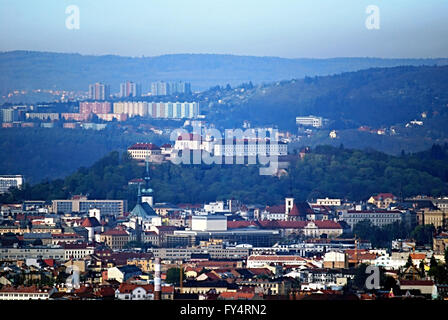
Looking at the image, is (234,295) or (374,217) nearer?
(234,295)

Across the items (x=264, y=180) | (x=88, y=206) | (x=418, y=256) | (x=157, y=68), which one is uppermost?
(x=157, y=68)

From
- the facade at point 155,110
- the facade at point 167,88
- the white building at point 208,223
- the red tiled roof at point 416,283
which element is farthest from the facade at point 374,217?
the facade at point 167,88

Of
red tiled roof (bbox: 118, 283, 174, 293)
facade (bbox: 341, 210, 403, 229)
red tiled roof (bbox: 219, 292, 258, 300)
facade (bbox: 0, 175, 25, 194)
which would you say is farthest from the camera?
facade (bbox: 0, 175, 25, 194)

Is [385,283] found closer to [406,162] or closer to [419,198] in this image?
[419,198]

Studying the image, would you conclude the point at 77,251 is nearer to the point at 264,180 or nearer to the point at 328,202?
the point at 328,202

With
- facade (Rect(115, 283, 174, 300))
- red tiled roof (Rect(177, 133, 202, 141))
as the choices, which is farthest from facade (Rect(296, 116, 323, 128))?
facade (Rect(115, 283, 174, 300))

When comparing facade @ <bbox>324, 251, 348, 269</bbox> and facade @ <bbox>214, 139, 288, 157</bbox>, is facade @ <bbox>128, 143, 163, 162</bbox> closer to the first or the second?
facade @ <bbox>214, 139, 288, 157</bbox>

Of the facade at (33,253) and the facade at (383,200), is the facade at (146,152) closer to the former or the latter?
the facade at (383,200)

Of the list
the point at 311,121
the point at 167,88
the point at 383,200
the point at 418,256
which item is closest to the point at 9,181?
the point at 383,200

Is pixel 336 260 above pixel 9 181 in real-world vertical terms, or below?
above
